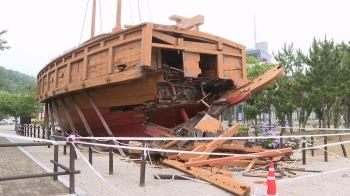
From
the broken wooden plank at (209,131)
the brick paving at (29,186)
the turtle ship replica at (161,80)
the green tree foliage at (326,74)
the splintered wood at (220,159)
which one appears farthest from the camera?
the green tree foliage at (326,74)

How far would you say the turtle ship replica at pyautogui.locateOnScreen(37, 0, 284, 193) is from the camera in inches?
328

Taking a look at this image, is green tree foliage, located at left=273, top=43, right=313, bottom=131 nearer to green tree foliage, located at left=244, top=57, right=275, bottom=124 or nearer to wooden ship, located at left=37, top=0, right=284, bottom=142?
green tree foliage, located at left=244, top=57, right=275, bottom=124

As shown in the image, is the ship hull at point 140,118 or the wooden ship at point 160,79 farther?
the ship hull at point 140,118

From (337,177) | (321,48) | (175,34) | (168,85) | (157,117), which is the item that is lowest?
(337,177)

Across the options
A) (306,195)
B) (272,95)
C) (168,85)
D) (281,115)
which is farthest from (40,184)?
(281,115)

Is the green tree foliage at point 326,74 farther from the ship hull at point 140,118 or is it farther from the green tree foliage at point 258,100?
the ship hull at point 140,118

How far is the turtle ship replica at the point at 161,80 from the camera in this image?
834 centimetres

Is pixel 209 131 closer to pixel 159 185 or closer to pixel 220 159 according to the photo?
pixel 220 159

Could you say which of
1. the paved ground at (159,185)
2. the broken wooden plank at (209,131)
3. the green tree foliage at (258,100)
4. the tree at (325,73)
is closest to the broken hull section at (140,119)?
the broken wooden plank at (209,131)

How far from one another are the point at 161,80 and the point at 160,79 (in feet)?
0.13

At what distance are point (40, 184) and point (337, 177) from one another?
605 cm

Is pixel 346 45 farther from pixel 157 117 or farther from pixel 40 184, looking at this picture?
pixel 40 184

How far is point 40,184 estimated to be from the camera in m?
5.19

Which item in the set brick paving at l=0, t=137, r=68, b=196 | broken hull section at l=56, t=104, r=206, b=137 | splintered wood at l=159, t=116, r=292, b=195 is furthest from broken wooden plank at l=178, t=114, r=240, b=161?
brick paving at l=0, t=137, r=68, b=196
